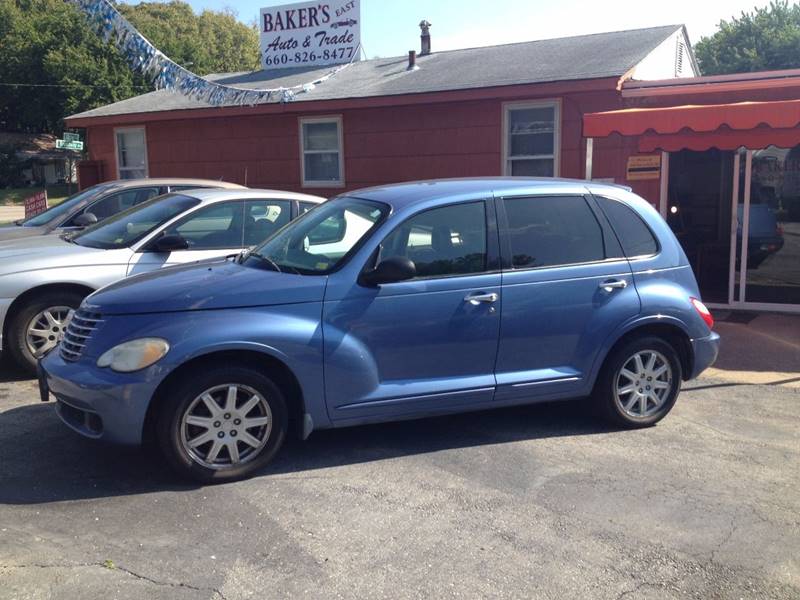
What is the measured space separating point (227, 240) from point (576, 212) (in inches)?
134

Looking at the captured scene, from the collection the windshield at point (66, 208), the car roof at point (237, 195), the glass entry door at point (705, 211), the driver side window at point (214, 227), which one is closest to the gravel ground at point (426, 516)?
the driver side window at point (214, 227)

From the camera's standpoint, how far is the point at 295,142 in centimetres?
1453

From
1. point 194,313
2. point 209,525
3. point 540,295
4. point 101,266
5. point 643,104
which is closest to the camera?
point 209,525

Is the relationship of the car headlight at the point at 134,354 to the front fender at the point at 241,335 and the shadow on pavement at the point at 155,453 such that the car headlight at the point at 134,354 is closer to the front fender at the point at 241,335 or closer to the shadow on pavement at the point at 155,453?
the front fender at the point at 241,335

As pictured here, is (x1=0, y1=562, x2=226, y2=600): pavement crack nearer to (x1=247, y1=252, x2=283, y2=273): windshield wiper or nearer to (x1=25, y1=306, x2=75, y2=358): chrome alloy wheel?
(x1=247, y1=252, x2=283, y2=273): windshield wiper

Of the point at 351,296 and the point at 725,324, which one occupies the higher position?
the point at 351,296

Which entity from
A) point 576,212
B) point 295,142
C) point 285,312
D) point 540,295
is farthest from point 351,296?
point 295,142

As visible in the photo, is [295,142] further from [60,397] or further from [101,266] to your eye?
[60,397]

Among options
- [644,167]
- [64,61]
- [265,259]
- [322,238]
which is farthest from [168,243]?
[64,61]

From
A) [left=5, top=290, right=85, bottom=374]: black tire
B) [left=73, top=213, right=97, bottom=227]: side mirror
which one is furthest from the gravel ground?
[left=73, top=213, right=97, bottom=227]: side mirror

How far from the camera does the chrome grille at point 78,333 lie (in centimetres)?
457

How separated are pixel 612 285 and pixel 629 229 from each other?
492mm

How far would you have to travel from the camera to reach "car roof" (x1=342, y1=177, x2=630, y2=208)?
5195 millimetres

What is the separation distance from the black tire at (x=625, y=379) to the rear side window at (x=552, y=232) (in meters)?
0.68
